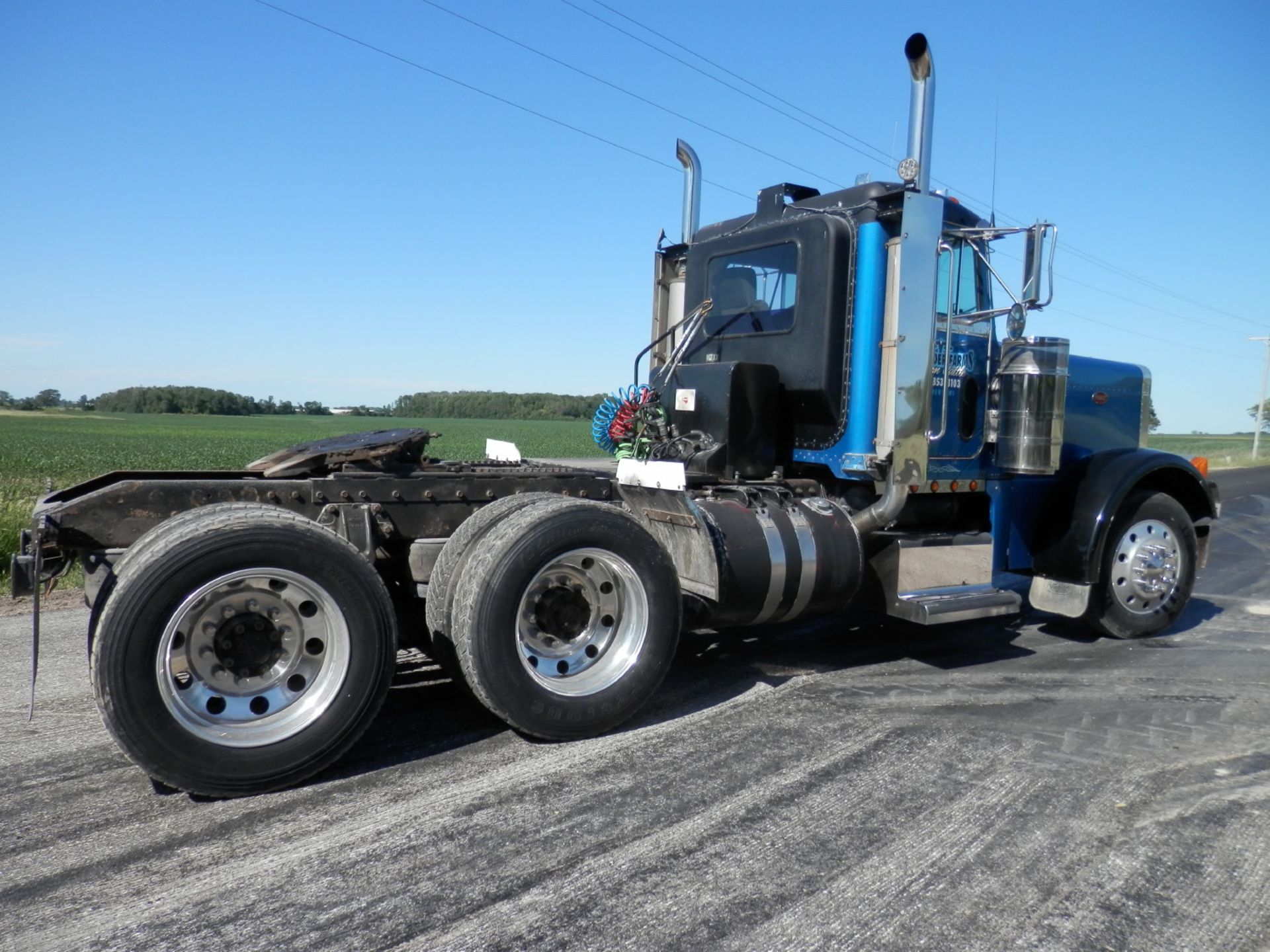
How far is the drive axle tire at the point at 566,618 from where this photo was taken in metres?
3.85

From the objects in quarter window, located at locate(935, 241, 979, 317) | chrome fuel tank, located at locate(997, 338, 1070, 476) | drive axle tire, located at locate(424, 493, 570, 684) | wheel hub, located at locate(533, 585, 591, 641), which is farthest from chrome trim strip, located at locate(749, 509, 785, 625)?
chrome fuel tank, located at locate(997, 338, 1070, 476)

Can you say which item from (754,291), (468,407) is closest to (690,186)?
(754,291)

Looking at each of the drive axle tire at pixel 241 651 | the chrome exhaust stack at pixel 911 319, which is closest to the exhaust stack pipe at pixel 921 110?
the chrome exhaust stack at pixel 911 319

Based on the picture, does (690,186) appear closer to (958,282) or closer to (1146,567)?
(958,282)

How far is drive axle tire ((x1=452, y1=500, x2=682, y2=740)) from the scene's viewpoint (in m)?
3.85

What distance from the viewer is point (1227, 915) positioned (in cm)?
274

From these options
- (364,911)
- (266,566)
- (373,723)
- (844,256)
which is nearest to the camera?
(364,911)

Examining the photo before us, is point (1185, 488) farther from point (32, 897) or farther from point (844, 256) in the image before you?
point (32, 897)

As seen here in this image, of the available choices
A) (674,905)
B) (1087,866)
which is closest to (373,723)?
(674,905)

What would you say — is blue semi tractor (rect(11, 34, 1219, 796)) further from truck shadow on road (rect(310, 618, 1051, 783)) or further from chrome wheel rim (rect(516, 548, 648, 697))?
truck shadow on road (rect(310, 618, 1051, 783))

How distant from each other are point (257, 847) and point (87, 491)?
1795mm

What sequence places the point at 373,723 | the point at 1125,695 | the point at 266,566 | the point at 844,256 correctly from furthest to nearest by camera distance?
the point at 844,256
the point at 1125,695
the point at 373,723
the point at 266,566

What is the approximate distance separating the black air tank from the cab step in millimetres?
404

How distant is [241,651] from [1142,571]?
19.0ft
